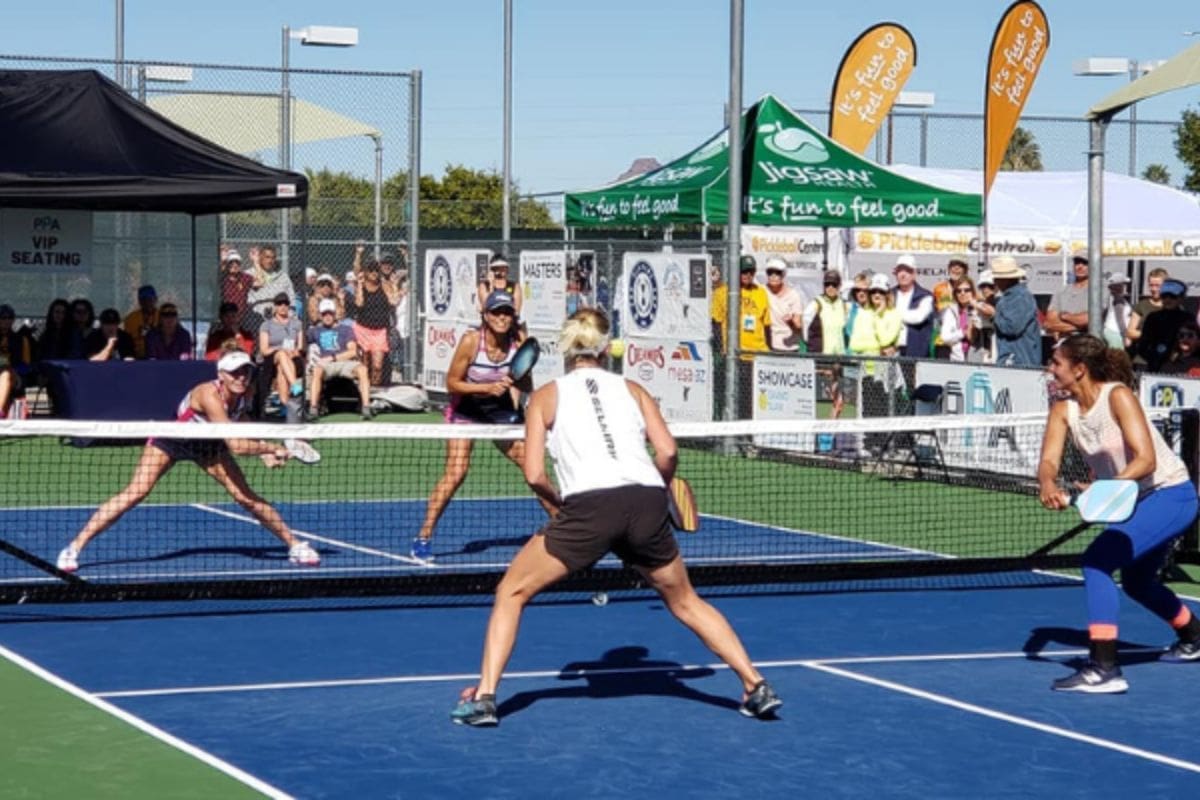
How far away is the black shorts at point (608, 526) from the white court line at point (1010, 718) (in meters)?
1.68

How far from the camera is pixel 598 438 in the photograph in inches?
329

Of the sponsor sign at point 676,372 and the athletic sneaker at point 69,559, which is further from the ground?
the sponsor sign at point 676,372

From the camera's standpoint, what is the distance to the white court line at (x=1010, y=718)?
814cm

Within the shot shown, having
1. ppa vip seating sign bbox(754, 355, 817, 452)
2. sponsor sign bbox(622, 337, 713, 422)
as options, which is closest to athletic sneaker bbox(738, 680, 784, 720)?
ppa vip seating sign bbox(754, 355, 817, 452)

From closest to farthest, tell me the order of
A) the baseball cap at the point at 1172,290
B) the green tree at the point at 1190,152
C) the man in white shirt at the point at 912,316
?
the baseball cap at the point at 1172,290
the man in white shirt at the point at 912,316
the green tree at the point at 1190,152

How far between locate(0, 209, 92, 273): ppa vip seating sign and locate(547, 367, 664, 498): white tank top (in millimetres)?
16021

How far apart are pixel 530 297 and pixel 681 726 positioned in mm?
17356

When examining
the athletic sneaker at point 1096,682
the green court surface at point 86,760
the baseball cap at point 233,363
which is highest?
the baseball cap at point 233,363

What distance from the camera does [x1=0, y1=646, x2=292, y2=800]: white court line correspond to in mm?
7574

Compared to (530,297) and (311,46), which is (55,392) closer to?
(530,297)

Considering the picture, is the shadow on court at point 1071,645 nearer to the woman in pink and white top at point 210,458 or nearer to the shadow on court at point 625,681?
the shadow on court at point 625,681

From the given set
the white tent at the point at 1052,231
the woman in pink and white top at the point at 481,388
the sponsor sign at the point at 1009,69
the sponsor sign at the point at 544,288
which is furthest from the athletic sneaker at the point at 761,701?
the white tent at the point at 1052,231

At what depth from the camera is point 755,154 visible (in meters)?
22.0

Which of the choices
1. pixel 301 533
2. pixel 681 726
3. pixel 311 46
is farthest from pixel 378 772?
pixel 311 46
